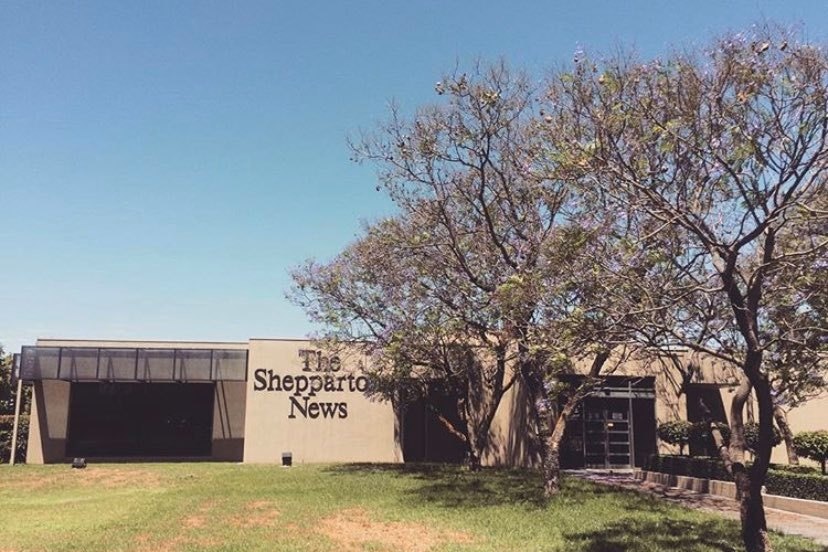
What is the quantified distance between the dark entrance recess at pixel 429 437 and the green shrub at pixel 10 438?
44.0 ft

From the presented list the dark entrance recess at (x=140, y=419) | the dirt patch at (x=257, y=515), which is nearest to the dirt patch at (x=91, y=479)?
the dark entrance recess at (x=140, y=419)

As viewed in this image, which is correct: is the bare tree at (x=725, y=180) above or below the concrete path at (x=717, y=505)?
above

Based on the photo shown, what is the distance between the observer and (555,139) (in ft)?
31.0

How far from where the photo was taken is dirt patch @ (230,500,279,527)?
39.5ft

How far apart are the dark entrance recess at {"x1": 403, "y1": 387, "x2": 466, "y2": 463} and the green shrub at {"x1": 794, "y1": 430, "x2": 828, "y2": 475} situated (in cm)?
1061

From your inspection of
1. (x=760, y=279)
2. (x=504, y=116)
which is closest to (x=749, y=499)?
(x=760, y=279)

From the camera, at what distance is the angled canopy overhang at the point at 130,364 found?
2367 cm

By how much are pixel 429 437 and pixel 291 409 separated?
498cm

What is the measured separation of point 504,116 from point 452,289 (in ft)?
14.1

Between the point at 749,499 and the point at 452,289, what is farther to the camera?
the point at 452,289

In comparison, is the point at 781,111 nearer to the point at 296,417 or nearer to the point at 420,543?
the point at 420,543

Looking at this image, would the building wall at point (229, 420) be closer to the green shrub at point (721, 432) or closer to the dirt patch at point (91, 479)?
the dirt patch at point (91, 479)

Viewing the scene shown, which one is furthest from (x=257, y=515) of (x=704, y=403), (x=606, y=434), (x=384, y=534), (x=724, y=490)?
(x=704, y=403)

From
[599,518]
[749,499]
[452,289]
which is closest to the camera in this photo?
[749,499]
